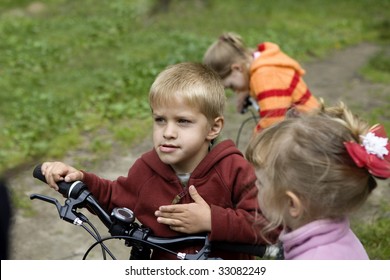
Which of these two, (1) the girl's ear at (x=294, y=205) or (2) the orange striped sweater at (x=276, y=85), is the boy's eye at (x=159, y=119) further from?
(2) the orange striped sweater at (x=276, y=85)

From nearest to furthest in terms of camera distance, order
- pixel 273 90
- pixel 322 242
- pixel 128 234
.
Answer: pixel 322 242, pixel 128 234, pixel 273 90

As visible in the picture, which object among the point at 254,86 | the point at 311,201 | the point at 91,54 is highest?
the point at 311,201

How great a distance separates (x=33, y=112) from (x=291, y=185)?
15.6 ft

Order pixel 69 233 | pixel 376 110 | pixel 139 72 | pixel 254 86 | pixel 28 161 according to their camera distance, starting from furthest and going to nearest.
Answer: pixel 139 72, pixel 376 110, pixel 28 161, pixel 69 233, pixel 254 86

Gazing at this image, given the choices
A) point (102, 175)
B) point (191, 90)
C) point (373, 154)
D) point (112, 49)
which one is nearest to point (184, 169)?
point (191, 90)

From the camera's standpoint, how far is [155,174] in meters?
2.50

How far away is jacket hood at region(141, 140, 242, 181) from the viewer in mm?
2426

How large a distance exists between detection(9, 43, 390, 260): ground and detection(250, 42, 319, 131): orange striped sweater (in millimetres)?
905

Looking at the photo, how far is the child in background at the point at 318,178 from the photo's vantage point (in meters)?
1.97

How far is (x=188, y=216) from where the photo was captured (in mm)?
2211

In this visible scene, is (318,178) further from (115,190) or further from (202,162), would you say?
(115,190)

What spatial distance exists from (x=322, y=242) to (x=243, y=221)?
0.33 meters

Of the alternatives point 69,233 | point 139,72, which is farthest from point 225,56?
point 139,72

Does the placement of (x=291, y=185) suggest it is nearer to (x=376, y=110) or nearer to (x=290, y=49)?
(x=376, y=110)
